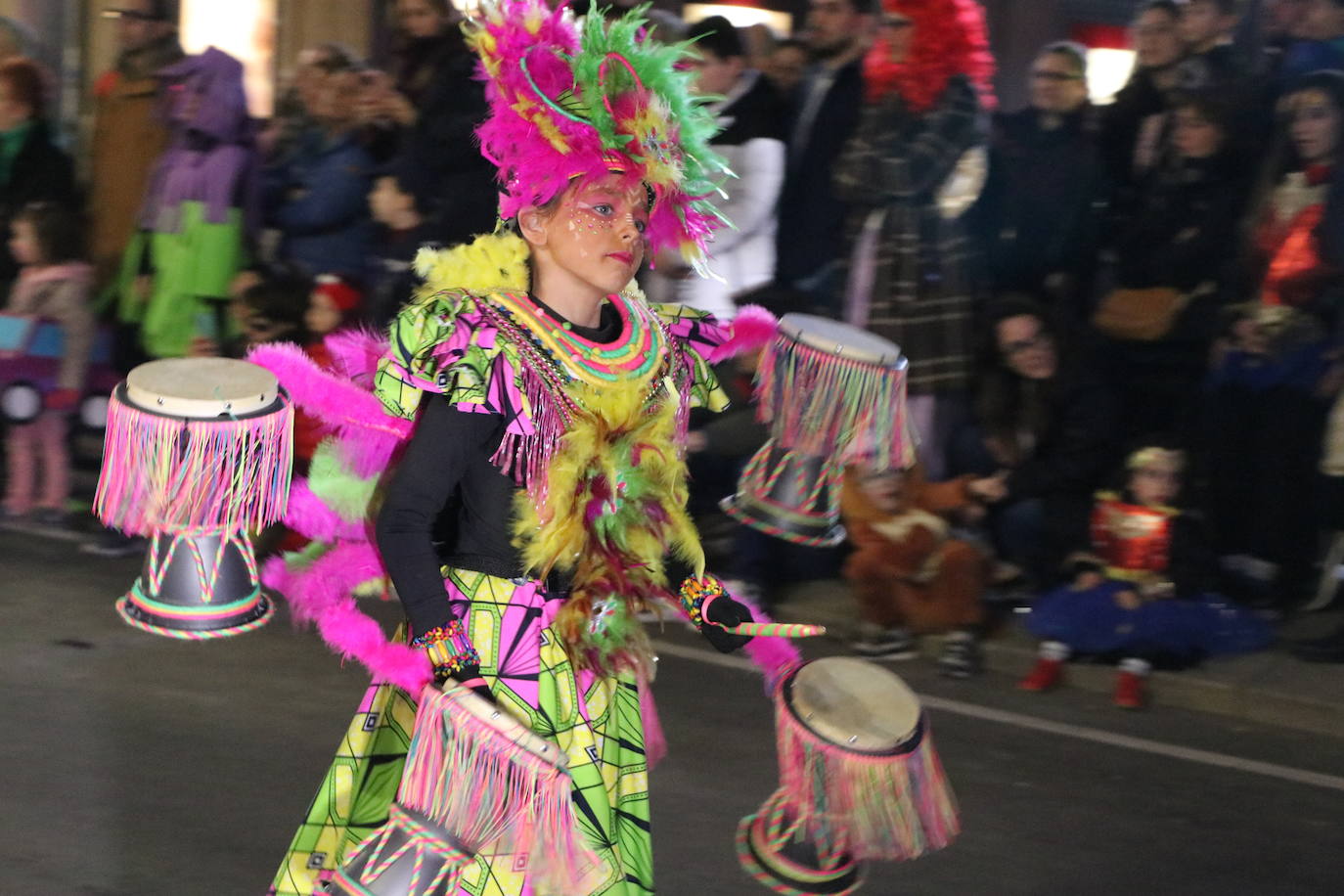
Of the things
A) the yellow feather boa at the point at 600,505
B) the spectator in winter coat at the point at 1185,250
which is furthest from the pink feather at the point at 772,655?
the spectator in winter coat at the point at 1185,250

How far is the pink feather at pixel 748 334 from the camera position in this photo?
367cm

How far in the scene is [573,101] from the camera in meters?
3.27

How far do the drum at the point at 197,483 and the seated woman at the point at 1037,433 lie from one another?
154 inches

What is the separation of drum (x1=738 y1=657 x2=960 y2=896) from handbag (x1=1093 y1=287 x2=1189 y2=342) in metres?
3.78

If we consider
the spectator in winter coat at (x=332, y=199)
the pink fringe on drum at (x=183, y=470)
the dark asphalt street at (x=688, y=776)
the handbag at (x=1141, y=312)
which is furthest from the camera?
the spectator in winter coat at (x=332, y=199)

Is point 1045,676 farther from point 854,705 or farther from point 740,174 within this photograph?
point 854,705

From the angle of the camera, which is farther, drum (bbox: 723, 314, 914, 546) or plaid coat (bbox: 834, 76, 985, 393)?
plaid coat (bbox: 834, 76, 985, 393)

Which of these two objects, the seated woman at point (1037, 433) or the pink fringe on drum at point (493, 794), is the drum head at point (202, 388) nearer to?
the pink fringe on drum at point (493, 794)

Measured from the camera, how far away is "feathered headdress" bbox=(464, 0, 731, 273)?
3262 millimetres

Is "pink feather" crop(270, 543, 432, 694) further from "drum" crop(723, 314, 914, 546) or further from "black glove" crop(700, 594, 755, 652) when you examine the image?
"drum" crop(723, 314, 914, 546)

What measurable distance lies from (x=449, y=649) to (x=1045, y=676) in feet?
11.6

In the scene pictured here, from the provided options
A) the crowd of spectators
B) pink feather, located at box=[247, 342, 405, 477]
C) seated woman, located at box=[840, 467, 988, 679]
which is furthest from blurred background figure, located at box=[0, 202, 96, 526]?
pink feather, located at box=[247, 342, 405, 477]

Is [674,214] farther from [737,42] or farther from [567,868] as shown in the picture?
[737,42]

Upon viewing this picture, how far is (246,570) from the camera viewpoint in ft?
10.8
